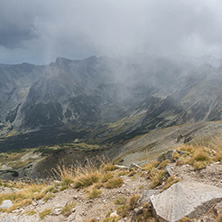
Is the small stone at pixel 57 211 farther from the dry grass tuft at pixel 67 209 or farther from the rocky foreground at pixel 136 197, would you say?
the dry grass tuft at pixel 67 209

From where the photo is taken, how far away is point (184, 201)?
4.23 meters

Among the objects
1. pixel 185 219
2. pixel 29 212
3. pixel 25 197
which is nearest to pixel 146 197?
pixel 185 219

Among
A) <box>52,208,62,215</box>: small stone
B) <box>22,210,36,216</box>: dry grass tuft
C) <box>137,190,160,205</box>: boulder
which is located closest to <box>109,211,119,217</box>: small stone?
<box>137,190,160,205</box>: boulder

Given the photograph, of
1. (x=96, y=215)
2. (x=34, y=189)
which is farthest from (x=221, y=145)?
(x=34, y=189)

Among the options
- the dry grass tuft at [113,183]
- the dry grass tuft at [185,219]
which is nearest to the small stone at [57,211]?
the dry grass tuft at [113,183]

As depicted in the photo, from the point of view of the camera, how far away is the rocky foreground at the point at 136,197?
161 inches

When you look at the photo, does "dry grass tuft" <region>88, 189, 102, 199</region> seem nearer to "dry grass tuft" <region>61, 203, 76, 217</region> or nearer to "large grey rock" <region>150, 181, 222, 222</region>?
"dry grass tuft" <region>61, 203, 76, 217</region>

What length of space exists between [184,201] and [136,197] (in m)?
2.05

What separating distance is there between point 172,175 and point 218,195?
228 cm

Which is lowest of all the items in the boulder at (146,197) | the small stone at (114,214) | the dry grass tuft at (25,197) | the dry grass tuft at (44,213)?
the dry grass tuft at (25,197)

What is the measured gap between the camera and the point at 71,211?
21.4 ft

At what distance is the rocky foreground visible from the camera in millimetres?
4090

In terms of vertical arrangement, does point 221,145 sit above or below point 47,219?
above

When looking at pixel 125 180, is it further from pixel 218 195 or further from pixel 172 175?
pixel 218 195
